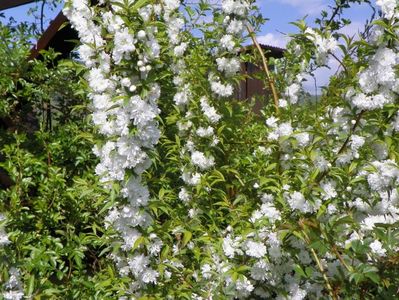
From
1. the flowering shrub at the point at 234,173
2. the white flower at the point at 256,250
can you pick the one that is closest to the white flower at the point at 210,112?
the flowering shrub at the point at 234,173

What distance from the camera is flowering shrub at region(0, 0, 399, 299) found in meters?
2.14

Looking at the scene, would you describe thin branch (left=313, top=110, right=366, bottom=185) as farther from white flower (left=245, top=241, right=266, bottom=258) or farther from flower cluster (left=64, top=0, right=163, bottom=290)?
flower cluster (left=64, top=0, right=163, bottom=290)

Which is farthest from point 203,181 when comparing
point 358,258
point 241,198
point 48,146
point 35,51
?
point 35,51

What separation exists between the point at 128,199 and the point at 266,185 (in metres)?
0.71

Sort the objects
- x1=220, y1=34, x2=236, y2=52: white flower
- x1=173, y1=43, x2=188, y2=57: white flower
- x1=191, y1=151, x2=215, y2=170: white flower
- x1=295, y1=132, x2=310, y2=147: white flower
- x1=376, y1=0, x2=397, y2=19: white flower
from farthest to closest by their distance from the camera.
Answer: x1=173, y1=43, x2=188, y2=57: white flower → x1=220, y1=34, x2=236, y2=52: white flower → x1=191, y1=151, x2=215, y2=170: white flower → x1=295, y1=132, x2=310, y2=147: white flower → x1=376, y1=0, x2=397, y2=19: white flower

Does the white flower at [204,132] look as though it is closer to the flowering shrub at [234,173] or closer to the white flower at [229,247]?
the flowering shrub at [234,173]

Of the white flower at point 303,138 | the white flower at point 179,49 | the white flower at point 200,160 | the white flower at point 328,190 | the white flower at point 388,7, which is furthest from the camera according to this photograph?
the white flower at point 179,49

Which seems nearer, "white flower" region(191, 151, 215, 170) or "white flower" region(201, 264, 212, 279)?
"white flower" region(201, 264, 212, 279)

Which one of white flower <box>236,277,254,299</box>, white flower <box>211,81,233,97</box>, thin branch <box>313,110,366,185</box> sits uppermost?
white flower <box>211,81,233,97</box>

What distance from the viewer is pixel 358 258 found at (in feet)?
7.07

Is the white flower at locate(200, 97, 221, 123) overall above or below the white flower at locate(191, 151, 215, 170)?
above

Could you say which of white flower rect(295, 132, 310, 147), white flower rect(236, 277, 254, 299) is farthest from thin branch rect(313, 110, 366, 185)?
white flower rect(236, 277, 254, 299)

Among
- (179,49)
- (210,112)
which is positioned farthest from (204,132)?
(179,49)

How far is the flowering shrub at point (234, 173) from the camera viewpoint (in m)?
2.14
